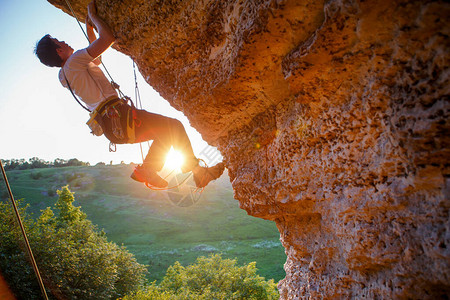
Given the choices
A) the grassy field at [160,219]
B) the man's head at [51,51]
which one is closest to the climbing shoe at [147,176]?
the man's head at [51,51]

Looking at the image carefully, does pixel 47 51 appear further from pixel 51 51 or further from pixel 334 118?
pixel 334 118

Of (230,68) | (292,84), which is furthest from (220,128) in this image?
(292,84)

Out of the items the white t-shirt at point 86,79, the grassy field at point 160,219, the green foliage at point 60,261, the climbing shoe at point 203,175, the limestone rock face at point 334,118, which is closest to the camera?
the limestone rock face at point 334,118

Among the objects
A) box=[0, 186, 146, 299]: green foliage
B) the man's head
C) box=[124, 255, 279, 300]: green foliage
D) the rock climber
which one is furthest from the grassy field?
the man's head

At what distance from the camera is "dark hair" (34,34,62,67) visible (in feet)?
9.56

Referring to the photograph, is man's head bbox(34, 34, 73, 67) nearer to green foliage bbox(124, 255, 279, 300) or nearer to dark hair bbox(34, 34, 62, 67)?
dark hair bbox(34, 34, 62, 67)

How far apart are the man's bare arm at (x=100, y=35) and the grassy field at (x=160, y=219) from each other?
2700cm

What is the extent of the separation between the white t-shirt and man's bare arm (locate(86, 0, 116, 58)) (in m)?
0.13

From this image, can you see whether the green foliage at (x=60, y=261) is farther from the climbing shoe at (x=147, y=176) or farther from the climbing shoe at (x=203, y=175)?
the climbing shoe at (x=203, y=175)

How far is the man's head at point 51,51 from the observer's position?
2.92 metres

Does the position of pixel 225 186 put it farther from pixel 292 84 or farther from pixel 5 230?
pixel 292 84

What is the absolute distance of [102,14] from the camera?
315 cm

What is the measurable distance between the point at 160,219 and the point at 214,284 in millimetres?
34369

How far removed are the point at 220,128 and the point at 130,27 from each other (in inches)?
65.4
